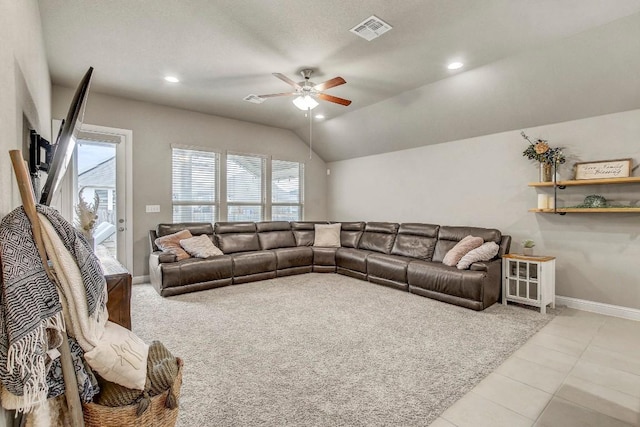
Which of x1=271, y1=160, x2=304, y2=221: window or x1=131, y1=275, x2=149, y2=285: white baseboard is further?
x1=271, y1=160, x2=304, y2=221: window

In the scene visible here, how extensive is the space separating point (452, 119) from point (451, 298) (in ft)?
8.67

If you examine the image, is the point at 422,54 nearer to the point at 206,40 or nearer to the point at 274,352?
the point at 206,40

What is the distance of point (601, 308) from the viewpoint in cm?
358

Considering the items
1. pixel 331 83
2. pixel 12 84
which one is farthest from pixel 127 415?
pixel 331 83

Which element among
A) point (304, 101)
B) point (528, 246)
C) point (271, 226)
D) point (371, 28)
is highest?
point (371, 28)

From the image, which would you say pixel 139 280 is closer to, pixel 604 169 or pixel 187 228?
pixel 187 228

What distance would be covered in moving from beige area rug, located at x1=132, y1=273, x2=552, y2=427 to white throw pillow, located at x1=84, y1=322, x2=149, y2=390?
0.73m

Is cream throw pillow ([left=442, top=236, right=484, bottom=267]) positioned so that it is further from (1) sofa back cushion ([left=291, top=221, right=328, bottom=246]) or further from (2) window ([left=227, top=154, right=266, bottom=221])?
(2) window ([left=227, top=154, right=266, bottom=221])

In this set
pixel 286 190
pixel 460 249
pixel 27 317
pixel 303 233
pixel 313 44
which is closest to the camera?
pixel 27 317

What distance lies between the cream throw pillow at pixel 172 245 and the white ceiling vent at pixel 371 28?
367cm

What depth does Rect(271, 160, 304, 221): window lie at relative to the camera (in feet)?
21.5

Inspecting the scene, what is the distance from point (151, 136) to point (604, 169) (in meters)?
6.23

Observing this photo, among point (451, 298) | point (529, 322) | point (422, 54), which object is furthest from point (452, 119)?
point (529, 322)

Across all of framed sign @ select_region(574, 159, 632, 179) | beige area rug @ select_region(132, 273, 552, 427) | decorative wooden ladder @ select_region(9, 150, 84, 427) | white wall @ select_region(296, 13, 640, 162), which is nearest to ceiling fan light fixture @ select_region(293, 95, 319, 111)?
white wall @ select_region(296, 13, 640, 162)
